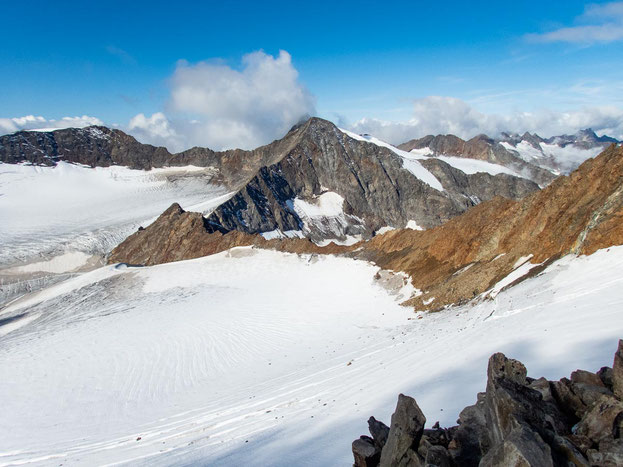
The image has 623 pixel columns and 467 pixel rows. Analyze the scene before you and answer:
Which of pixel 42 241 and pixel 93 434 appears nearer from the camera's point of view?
pixel 93 434

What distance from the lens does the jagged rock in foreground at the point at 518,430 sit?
3926 mm

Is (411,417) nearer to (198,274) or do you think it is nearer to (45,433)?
(45,433)

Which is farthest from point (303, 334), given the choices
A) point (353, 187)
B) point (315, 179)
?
point (315, 179)

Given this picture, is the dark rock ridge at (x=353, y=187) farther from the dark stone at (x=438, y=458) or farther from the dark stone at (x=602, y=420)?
the dark stone at (x=602, y=420)

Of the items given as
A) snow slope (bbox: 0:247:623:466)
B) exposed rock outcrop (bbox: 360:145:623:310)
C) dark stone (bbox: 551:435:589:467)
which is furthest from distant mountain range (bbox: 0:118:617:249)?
dark stone (bbox: 551:435:589:467)

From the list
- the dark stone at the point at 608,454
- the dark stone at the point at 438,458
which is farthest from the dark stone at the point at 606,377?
the dark stone at the point at 438,458

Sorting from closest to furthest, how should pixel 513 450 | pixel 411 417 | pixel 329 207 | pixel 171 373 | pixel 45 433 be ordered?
pixel 513 450 < pixel 411 417 < pixel 45 433 < pixel 171 373 < pixel 329 207

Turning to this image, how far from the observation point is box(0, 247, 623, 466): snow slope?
905 cm

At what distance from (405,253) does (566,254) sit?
16.7m

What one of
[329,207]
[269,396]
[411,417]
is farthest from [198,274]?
[329,207]

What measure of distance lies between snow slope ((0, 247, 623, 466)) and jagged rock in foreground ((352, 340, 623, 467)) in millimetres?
1983

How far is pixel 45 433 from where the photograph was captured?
1387cm

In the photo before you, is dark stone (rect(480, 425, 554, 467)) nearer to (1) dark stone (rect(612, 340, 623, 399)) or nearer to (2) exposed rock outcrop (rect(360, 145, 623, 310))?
(1) dark stone (rect(612, 340, 623, 399))

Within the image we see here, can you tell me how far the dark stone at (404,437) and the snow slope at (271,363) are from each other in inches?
85.7
